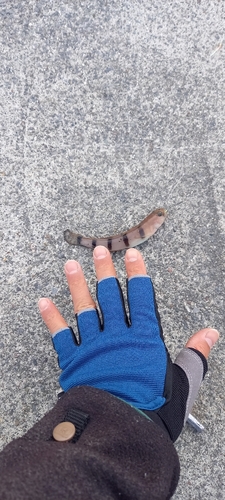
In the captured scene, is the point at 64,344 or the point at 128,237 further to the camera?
the point at 128,237

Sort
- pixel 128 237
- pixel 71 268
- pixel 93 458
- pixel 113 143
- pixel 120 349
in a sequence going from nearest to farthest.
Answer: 1. pixel 93 458
2. pixel 120 349
3. pixel 71 268
4. pixel 128 237
5. pixel 113 143

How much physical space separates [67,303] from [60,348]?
42 cm

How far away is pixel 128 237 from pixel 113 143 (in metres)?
0.60

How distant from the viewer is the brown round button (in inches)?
63.7

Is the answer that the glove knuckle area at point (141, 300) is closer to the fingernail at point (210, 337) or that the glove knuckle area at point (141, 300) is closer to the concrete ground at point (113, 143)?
the fingernail at point (210, 337)

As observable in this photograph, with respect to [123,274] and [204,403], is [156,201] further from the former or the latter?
[204,403]

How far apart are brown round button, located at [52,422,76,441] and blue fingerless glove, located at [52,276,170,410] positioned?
328 mm

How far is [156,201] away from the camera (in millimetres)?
2713

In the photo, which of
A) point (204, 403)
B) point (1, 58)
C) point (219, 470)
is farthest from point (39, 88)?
point (219, 470)

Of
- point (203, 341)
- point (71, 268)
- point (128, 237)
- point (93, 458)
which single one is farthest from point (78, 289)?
point (93, 458)

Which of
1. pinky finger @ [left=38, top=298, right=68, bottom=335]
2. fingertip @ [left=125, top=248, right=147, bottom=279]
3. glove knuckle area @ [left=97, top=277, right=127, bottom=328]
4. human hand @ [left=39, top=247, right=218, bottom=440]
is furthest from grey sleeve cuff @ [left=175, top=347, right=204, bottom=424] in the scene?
pinky finger @ [left=38, top=298, right=68, bottom=335]

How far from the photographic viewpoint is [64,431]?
1648 millimetres

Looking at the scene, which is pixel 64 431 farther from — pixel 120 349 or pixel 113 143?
pixel 113 143

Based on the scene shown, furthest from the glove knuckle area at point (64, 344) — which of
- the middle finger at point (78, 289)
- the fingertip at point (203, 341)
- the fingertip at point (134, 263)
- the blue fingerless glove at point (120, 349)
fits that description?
the fingertip at point (203, 341)
